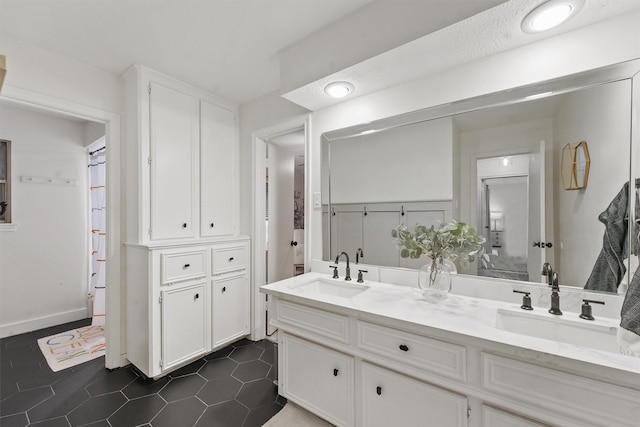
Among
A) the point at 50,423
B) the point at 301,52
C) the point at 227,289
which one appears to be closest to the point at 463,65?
the point at 301,52

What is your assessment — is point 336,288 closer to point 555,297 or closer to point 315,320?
point 315,320

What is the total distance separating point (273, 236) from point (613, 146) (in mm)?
2714

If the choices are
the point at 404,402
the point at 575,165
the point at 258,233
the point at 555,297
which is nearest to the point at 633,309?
the point at 555,297

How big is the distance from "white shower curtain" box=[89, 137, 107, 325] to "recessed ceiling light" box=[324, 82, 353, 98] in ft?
9.27

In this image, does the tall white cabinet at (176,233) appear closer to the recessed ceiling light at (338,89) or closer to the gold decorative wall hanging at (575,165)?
the recessed ceiling light at (338,89)

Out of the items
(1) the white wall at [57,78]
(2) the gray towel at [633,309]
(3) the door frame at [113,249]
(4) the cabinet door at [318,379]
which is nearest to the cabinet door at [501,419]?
→ (2) the gray towel at [633,309]

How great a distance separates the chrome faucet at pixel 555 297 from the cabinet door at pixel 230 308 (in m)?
2.45

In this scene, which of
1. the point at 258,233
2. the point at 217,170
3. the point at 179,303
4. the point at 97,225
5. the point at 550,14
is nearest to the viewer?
the point at 550,14

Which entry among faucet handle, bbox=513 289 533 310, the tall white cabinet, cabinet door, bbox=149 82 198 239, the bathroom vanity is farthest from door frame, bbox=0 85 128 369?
faucet handle, bbox=513 289 533 310

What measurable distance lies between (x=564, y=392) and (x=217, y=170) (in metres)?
2.85

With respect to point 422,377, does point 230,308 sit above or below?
below

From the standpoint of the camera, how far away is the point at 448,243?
4.96ft

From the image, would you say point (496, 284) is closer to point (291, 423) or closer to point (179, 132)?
point (291, 423)

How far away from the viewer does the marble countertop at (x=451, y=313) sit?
0.94 m
